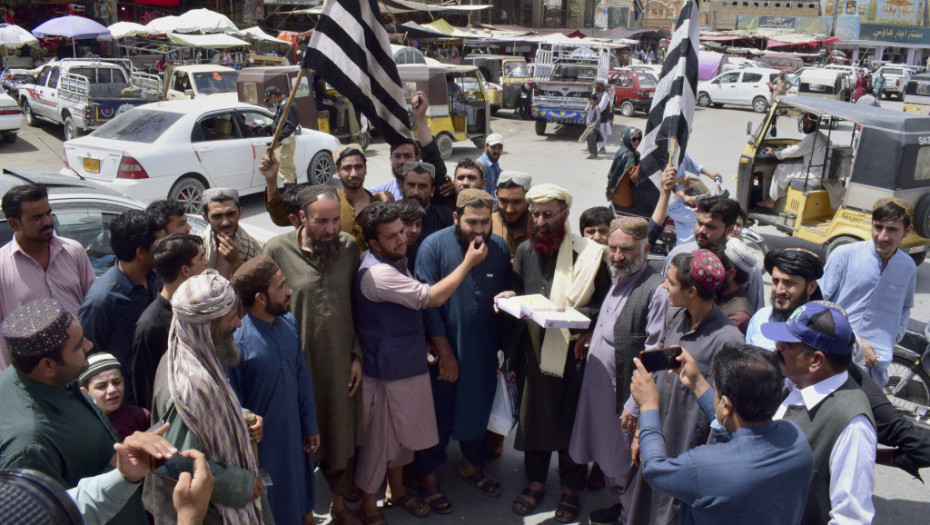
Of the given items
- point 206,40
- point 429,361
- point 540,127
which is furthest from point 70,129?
point 429,361

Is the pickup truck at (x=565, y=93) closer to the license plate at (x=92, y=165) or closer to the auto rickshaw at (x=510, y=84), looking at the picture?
the auto rickshaw at (x=510, y=84)

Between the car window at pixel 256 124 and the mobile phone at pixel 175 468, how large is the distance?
950 cm

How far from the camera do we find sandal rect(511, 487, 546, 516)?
4.00m

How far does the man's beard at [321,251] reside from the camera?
3.58 meters

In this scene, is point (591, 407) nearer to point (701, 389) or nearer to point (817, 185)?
point (701, 389)

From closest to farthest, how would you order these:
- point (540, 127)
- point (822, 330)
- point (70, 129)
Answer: point (822, 330) → point (70, 129) → point (540, 127)

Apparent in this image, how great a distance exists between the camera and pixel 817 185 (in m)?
9.05

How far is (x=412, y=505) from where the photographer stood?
398 centimetres

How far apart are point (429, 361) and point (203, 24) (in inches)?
888

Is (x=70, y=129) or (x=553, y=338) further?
(x=70, y=129)

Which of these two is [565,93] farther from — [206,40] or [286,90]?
[206,40]

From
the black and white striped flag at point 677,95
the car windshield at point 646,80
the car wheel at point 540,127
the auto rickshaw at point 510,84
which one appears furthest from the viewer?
the car windshield at point 646,80

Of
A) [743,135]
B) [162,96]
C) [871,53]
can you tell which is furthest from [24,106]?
[871,53]

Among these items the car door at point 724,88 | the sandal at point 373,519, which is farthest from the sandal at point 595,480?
the car door at point 724,88
